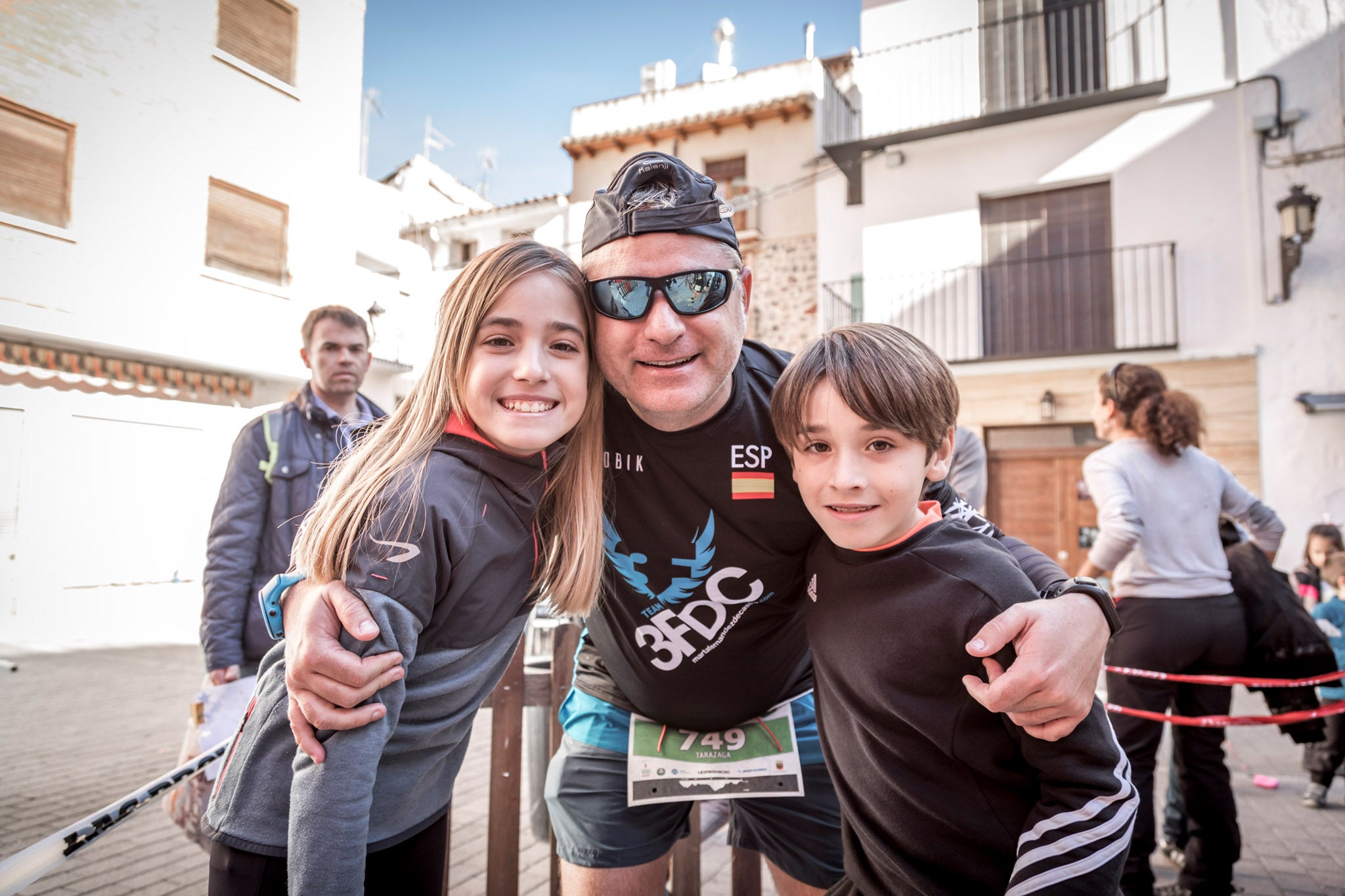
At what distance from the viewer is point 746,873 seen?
2521 millimetres

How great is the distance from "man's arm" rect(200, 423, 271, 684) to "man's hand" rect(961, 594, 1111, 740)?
2579mm

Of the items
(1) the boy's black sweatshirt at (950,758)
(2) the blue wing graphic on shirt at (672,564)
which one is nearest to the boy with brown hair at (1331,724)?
(1) the boy's black sweatshirt at (950,758)

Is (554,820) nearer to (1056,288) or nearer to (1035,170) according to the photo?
(1056,288)

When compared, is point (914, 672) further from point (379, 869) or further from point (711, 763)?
point (379, 869)

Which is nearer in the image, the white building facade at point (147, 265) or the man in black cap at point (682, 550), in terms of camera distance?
the man in black cap at point (682, 550)

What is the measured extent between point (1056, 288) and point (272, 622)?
11.4 meters

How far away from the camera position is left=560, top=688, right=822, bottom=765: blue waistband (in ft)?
7.00

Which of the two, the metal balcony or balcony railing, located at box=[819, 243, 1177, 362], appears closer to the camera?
balcony railing, located at box=[819, 243, 1177, 362]

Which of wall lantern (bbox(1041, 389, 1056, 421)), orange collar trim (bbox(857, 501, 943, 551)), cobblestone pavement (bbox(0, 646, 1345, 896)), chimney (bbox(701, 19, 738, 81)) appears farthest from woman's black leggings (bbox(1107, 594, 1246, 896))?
chimney (bbox(701, 19, 738, 81))

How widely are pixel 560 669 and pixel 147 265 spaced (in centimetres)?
197

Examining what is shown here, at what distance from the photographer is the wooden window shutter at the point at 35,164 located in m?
2.05

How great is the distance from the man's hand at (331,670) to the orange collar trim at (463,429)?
0.42 m

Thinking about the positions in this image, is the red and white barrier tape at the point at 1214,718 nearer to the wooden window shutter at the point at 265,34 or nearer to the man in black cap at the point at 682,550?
the man in black cap at the point at 682,550

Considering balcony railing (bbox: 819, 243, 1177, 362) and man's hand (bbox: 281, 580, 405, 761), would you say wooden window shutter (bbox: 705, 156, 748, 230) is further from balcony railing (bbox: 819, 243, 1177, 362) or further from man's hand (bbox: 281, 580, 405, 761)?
man's hand (bbox: 281, 580, 405, 761)
